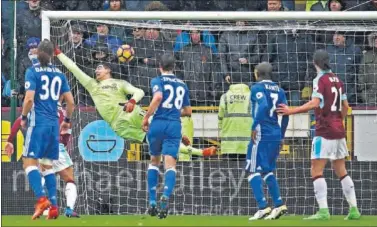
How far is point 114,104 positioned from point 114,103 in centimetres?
2

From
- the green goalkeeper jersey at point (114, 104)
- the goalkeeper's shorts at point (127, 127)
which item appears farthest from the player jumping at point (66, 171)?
the goalkeeper's shorts at point (127, 127)

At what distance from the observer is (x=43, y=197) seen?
711 inches

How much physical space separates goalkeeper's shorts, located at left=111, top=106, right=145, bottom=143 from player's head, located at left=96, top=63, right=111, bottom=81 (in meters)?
0.71

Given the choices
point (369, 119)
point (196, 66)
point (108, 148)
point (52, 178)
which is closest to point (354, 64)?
point (369, 119)

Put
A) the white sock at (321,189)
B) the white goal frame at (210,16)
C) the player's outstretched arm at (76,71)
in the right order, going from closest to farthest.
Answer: the white sock at (321,189)
the white goal frame at (210,16)
the player's outstretched arm at (76,71)

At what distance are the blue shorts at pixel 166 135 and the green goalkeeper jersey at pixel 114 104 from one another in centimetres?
338

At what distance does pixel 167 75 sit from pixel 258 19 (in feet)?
9.75

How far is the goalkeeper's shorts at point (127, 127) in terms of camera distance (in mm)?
22438

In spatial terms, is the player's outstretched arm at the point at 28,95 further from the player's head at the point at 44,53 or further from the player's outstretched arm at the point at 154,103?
the player's outstretched arm at the point at 154,103

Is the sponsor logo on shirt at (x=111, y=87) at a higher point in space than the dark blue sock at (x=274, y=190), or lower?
higher

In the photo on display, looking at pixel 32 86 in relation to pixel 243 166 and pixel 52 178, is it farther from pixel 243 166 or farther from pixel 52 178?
pixel 243 166

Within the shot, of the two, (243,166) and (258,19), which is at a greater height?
(258,19)

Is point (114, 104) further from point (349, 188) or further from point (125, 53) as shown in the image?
point (349, 188)

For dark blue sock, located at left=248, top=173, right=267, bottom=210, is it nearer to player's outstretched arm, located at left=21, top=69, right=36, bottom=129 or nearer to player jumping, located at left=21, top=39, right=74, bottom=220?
player jumping, located at left=21, top=39, right=74, bottom=220
